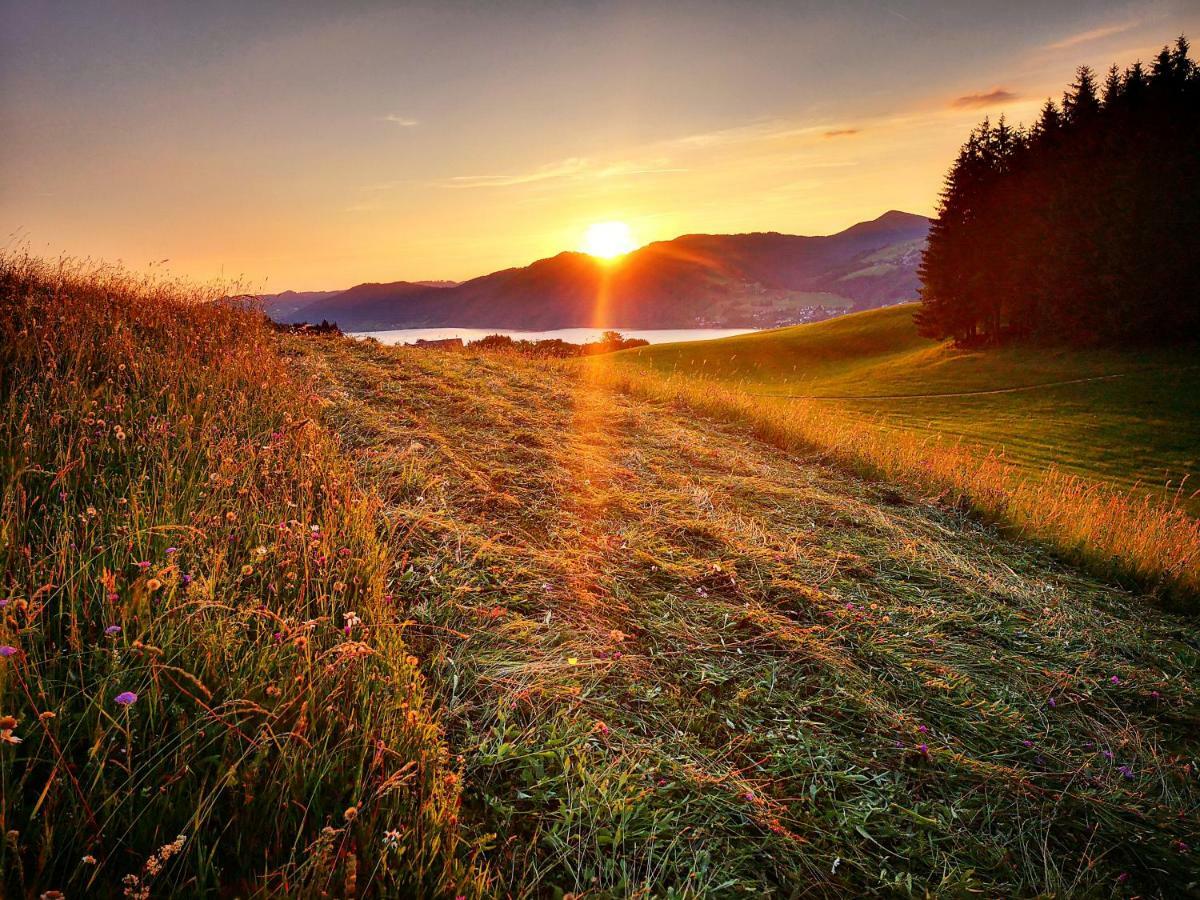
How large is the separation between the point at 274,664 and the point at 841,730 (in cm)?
239

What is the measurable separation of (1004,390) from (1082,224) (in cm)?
1121

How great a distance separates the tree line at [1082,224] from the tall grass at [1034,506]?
93.2ft

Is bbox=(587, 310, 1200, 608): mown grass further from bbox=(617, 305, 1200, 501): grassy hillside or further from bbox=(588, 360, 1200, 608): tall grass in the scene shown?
bbox=(617, 305, 1200, 501): grassy hillside

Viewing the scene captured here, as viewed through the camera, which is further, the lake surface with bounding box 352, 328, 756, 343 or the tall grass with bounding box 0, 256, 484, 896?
the lake surface with bounding box 352, 328, 756, 343

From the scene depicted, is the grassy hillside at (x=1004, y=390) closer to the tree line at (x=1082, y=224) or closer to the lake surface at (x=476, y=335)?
the tree line at (x=1082, y=224)

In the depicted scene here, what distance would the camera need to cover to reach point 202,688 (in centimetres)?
152

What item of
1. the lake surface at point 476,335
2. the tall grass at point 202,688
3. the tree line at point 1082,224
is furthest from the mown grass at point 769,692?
the tree line at point 1082,224

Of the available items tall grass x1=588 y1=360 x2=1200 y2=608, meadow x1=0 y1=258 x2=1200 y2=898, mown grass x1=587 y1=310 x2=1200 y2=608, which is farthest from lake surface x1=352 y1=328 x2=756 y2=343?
meadow x1=0 y1=258 x2=1200 y2=898

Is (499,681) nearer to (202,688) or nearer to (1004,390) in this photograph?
(202,688)

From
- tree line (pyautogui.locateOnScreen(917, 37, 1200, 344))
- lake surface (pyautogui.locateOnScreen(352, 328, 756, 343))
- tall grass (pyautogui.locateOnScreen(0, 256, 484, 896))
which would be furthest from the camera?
tree line (pyautogui.locateOnScreen(917, 37, 1200, 344))

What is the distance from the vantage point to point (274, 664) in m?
2.05

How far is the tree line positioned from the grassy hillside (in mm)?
2155

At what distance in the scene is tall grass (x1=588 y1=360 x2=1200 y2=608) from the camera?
5.42m

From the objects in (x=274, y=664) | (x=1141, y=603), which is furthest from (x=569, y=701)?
(x=1141, y=603)
